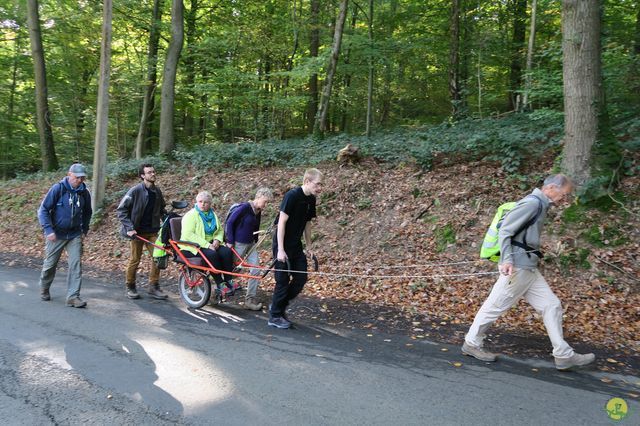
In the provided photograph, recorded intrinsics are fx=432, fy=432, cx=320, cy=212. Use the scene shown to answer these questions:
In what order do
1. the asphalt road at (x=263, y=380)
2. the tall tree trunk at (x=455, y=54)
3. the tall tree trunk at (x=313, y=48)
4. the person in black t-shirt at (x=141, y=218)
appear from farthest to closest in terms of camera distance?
the tall tree trunk at (x=313, y=48), the tall tree trunk at (x=455, y=54), the person in black t-shirt at (x=141, y=218), the asphalt road at (x=263, y=380)

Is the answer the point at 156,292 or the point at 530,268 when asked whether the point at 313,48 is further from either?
the point at 530,268

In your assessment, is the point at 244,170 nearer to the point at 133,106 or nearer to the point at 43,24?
the point at 133,106

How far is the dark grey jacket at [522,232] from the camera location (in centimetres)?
455

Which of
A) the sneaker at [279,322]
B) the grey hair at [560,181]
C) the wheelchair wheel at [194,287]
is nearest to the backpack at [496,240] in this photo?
the grey hair at [560,181]

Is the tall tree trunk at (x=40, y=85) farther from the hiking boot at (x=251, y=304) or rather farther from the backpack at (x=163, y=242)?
the hiking boot at (x=251, y=304)

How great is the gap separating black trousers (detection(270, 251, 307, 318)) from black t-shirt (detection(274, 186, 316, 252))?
0.60 feet

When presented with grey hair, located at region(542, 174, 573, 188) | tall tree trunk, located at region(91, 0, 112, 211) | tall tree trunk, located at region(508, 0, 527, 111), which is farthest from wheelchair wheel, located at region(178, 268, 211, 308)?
tall tree trunk, located at region(508, 0, 527, 111)

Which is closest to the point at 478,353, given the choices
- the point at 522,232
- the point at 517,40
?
the point at 522,232

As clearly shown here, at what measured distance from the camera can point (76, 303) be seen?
22.1 feet

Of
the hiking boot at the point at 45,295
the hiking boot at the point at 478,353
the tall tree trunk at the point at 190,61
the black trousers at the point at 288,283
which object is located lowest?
the hiking boot at the point at 45,295

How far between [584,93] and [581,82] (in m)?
0.20

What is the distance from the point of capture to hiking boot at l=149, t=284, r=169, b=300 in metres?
7.49

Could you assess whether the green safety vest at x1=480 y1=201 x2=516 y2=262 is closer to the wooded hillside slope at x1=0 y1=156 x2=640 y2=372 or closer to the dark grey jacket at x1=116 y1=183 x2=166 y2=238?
the wooded hillside slope at x1=0 y1=156 x2=640 y2=372

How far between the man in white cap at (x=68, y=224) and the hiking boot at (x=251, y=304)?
2.50 meters
